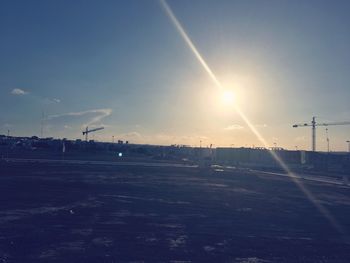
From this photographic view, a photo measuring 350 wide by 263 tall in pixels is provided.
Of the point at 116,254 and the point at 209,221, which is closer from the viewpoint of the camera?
the point at 116,254

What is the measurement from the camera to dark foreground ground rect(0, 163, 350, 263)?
14.4 meters

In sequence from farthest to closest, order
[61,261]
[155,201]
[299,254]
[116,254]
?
[155,201] → [299,254] → [116,254] → [61,261]

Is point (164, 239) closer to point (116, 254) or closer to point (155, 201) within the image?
point (116, 254)

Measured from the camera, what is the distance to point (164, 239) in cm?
1661

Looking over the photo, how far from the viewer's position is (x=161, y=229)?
18.6 meters

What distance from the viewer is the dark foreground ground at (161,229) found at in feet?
47.1

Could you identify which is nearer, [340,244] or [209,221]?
[340,244]

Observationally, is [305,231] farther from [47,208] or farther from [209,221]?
[47,208]

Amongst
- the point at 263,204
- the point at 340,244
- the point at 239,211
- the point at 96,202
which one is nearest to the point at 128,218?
the point at 96,202

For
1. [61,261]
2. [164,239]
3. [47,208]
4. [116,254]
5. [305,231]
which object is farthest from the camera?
[47,208]

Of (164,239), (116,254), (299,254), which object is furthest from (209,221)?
(116,254)

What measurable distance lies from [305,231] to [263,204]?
966cm

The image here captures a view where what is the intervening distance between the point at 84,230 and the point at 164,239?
3.33 m

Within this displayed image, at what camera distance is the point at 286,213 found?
1019 inches
